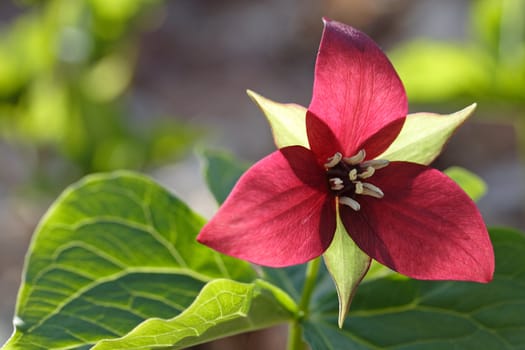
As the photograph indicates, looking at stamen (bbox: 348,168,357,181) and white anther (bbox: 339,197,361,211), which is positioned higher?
stamen (bbox: 348,168,357,181)

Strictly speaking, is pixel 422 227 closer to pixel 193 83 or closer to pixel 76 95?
pixel 76 95

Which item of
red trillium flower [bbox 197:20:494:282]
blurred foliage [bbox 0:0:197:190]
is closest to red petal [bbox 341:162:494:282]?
red trillium flower [bbox 197:20:494:282]

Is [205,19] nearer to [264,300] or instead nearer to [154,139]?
[154,139]

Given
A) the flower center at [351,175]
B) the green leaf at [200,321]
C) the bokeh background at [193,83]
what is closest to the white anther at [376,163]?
the flower center at [351,175]

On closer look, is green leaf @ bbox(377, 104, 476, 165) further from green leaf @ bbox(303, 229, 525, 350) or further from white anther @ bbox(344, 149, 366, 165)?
green leaf @ bbox(303, 229, 525, 350)

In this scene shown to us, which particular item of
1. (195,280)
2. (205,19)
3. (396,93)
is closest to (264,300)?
(195,280)

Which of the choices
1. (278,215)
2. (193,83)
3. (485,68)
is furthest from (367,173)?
(193,83)
